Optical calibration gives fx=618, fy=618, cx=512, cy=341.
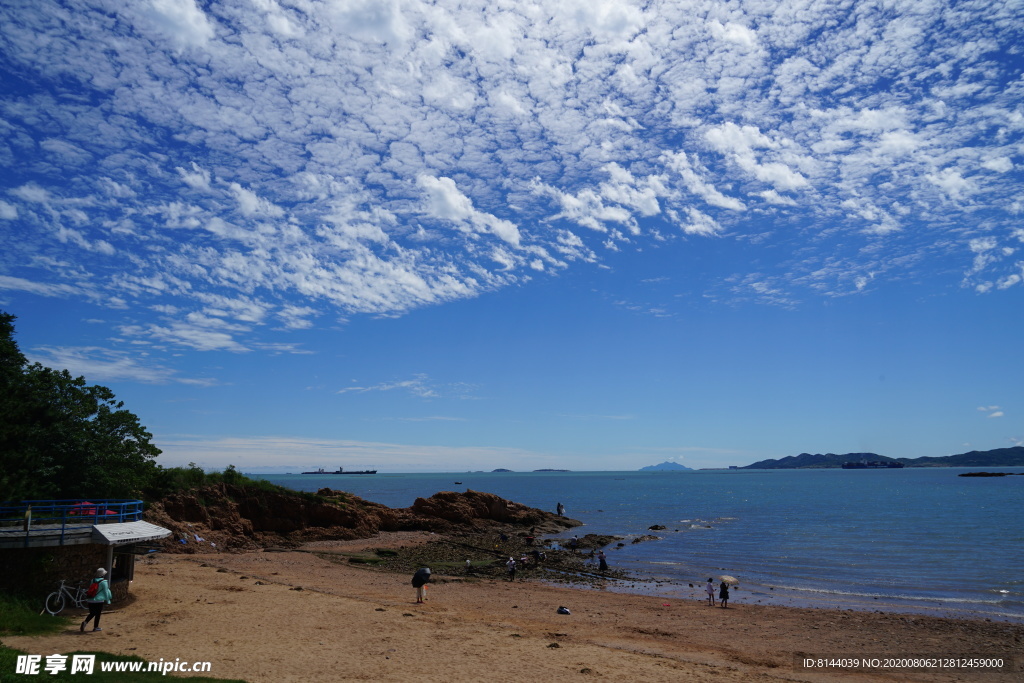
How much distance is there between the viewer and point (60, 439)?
109 feet

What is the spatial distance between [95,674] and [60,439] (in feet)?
82.3

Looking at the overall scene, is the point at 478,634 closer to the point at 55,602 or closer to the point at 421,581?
the point at 421,581

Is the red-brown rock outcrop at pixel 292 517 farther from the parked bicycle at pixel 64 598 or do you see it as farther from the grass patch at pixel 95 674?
the grass patch at pixel 95 674

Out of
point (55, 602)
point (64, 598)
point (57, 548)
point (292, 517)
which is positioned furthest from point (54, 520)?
point (292, 517)

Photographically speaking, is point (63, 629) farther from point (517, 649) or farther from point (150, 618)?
point (517, 649)

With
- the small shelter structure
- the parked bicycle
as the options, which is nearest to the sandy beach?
the parked bicycle

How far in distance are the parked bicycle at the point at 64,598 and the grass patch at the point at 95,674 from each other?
5296 mm

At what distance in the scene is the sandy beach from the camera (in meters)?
17.4

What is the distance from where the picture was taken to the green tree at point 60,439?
30.5 metres

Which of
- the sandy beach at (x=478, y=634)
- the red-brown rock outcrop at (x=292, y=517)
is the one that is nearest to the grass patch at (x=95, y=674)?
the sandy beach at (x=478, y=634)

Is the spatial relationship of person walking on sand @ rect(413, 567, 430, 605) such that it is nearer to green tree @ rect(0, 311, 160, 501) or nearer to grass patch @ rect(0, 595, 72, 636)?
grass patch @ rect(0, 595, 72, 636)

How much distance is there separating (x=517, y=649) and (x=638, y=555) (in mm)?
32102

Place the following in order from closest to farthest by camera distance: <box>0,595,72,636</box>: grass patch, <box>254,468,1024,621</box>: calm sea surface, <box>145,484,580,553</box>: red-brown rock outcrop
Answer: <box>0,595,72,636</box>: grass patch < <box>254,468,1024,621</box>: calm sea surface < <box>145,484,580,553</box>: red-brown rock outcrop

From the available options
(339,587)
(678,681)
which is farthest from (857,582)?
(339,587)
